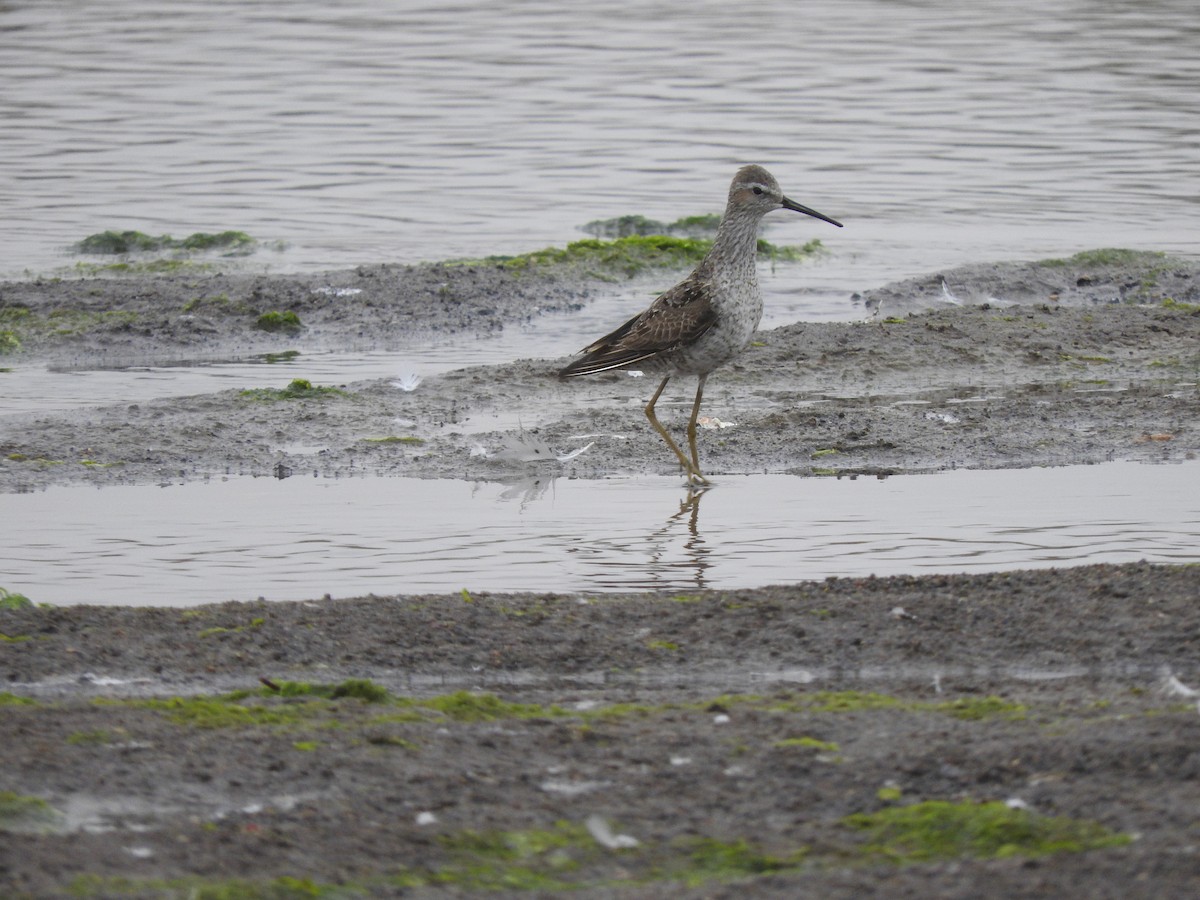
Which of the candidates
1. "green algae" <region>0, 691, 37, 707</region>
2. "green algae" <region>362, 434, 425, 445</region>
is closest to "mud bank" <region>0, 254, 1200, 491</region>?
"green algae" <region>362, 434, 425, 445</region>

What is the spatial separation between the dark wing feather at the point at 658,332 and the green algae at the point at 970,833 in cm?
490

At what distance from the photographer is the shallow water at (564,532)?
682 cm

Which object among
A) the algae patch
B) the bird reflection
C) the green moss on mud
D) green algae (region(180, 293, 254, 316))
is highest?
the green moss on mud

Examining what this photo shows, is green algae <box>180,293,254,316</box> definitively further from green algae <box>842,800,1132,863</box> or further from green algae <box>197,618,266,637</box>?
green algae <box>842,800,1132,863</box>

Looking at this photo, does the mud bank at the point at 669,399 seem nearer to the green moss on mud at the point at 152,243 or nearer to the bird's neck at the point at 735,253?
the bird's neck at the point at 735,253

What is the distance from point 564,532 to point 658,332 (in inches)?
64.3

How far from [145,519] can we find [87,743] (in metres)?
3.28

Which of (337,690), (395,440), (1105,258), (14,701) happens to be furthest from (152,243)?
(337,690)

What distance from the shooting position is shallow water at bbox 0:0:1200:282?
49.5ft

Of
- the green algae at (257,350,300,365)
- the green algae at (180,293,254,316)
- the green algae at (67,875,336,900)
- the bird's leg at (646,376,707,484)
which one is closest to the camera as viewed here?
the green algae at (67,875,336,900)

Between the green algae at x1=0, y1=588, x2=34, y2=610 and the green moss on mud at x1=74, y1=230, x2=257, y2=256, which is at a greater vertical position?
the green moss on mud at x1=74, y1=230, x2=257, y2=256

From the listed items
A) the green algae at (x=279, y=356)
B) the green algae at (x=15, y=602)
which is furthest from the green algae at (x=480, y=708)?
the green algae at (x=279, y=356)

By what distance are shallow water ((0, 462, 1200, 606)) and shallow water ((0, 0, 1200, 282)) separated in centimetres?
538

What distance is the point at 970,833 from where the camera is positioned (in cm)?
397
